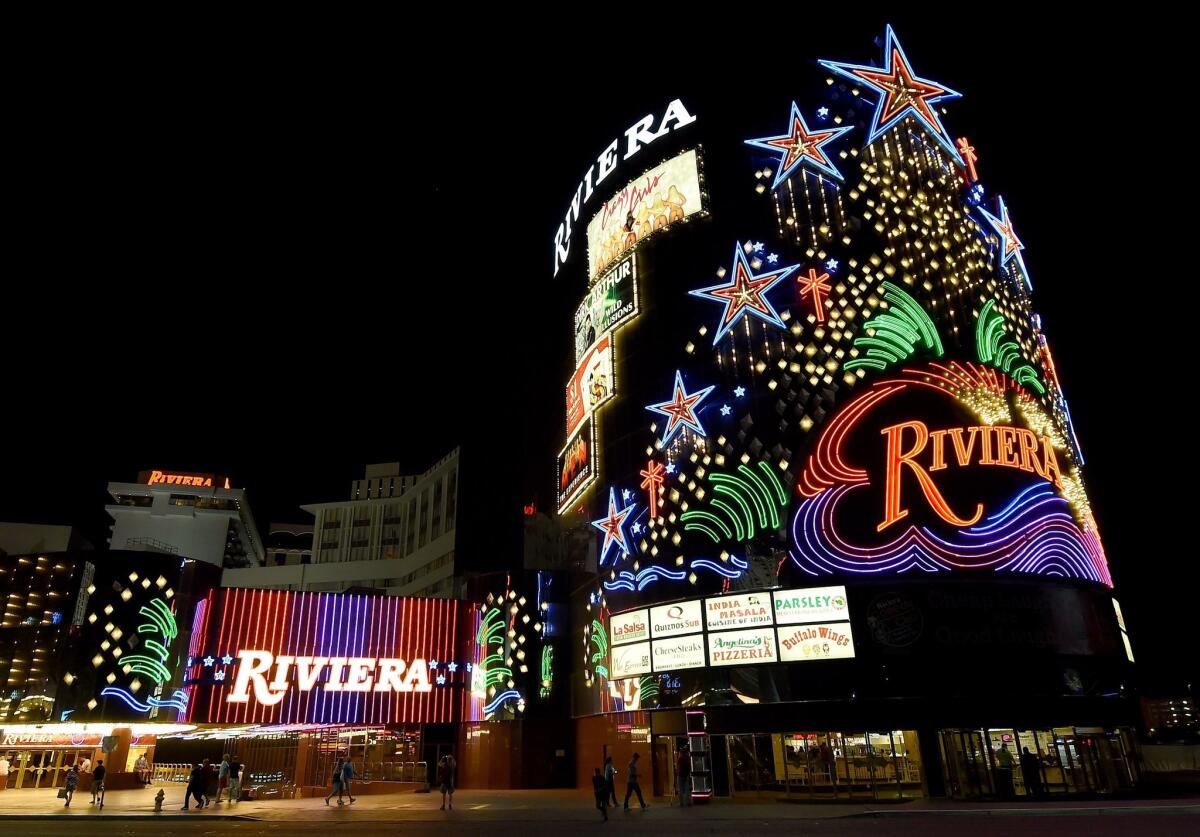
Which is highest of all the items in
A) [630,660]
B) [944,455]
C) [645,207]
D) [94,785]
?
[645,207]

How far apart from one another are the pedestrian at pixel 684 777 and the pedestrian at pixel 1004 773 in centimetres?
962

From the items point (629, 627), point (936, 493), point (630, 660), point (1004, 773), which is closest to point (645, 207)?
point (936, 493)

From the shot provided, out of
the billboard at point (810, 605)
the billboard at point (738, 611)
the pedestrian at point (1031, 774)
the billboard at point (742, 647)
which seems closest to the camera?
the pedestrian at point (1031, 774)

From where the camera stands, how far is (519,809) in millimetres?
25672

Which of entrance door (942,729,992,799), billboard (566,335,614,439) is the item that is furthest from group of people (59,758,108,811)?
entrance door (942,729,992,799)

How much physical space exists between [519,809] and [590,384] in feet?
62.9

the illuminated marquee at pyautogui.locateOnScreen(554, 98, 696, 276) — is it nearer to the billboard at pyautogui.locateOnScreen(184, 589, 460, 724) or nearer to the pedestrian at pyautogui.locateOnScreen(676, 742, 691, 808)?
the billboard at pyautogui.locateOnScreen(184, 589, 460, 724)

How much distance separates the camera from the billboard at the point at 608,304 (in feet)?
123

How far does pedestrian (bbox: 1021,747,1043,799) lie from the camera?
24375 millimetres

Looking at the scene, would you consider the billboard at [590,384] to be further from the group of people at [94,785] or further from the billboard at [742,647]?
the group of people at [94,785]

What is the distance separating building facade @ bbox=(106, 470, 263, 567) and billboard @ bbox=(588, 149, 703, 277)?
92.4 metres

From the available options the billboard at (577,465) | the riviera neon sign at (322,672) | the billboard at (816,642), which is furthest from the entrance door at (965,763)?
the riviera neon sign at (322,672)

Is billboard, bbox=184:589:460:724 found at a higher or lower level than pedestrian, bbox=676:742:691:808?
higher

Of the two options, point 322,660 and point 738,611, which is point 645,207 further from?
point 322,660
